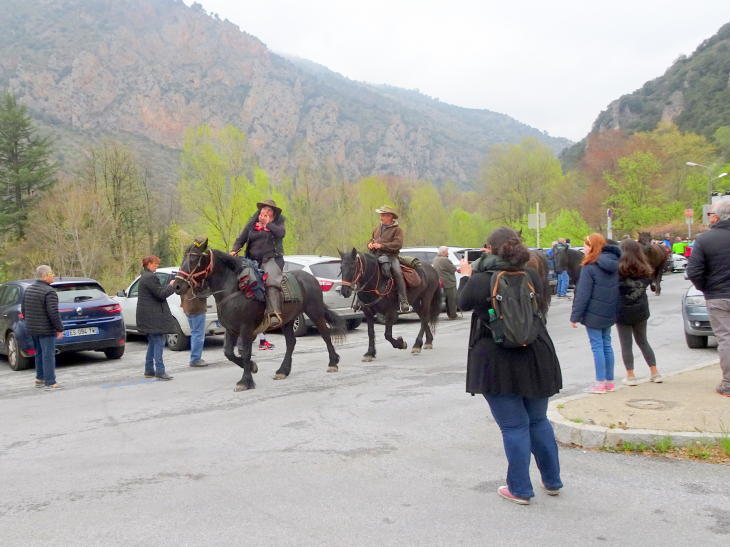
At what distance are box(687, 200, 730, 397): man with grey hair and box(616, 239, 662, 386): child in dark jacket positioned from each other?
30.3 inches

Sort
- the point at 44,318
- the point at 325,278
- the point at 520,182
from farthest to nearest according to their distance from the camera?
the point at 520,182 → the point at 325,278 → the point at 44,318

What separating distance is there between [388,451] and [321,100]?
189m

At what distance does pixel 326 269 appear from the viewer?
1548 centimetres

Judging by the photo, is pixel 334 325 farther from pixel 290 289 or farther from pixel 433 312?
pixel 433 312

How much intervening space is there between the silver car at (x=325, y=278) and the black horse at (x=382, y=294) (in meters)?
2.54

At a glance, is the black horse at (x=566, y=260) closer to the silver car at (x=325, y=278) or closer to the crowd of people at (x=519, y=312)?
the silver car at (x=325, y=278)

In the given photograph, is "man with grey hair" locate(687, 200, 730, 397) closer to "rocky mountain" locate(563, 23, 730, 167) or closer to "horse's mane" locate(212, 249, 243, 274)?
"horse's mane" locate(212, 249, 243, 274)

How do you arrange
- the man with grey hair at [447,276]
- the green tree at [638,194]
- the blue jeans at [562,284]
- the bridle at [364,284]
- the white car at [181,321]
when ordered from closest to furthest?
the bridle at [364,284] → the white car at [181,321] → the man with grey hair at [447,276] → the blue jeans at [562,284] → the green tree at [638,194]

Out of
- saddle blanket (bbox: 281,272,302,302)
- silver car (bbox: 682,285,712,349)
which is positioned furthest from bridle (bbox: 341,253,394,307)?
silver car (bbox: 682,285,712,349)

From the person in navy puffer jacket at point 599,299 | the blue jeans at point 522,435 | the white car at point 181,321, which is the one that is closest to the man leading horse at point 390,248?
the white car at point 181,321

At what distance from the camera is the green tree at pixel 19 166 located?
43.3m

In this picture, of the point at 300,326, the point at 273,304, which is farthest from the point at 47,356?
the point at 300,326

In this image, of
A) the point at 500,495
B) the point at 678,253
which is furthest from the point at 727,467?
the point at 678,253

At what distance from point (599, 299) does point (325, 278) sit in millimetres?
8553
